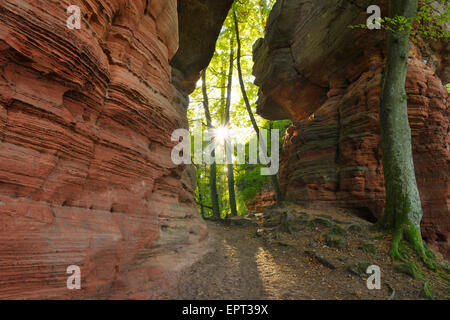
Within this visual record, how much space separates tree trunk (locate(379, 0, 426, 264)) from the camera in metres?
6.61

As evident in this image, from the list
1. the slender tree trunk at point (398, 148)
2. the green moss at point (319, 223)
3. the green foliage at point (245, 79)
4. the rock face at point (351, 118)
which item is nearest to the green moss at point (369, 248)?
the slender tree trunk at point (398, 148)

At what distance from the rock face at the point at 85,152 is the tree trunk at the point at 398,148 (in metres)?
6.56

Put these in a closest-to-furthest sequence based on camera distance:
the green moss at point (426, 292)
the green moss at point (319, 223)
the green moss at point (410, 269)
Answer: the green moss at point (426, 292)
the green moss at point (410, 269)
the green moss at point (319, 223)

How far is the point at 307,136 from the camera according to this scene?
482 inches

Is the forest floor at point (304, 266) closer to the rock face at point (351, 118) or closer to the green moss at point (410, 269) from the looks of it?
the green moss at point (410, 269)

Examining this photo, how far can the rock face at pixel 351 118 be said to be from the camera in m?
9.75

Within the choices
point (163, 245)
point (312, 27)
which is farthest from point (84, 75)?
point (312, 27)

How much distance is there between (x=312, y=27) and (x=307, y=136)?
729cm

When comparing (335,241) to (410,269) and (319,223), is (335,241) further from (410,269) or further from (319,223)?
(410,269)

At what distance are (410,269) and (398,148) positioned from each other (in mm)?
3834

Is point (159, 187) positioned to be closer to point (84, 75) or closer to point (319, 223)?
point (84, 75)

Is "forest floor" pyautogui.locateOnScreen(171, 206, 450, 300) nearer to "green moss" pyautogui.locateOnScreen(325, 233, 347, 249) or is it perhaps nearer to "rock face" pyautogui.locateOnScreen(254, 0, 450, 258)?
"green moss" pyautogui.locateOnScreen(325, 233, 347, 249)

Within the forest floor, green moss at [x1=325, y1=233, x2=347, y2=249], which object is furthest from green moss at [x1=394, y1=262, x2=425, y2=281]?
green moss at [x1=325, y1=233, x2=347, y2=249]
